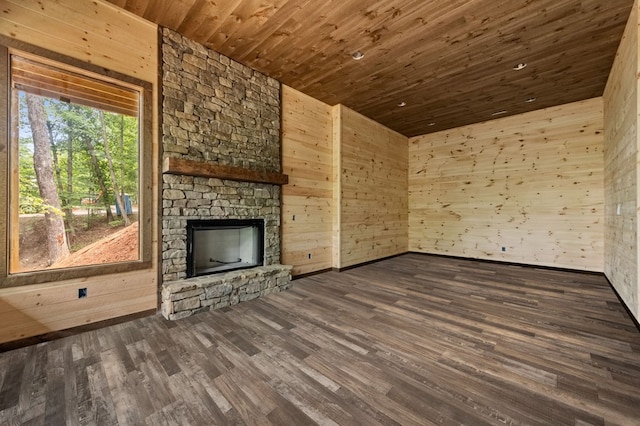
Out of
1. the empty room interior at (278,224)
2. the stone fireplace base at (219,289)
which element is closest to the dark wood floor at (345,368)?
the empty room interior at (278,224)

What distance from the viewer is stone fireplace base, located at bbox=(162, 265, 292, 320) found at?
9.36 feet

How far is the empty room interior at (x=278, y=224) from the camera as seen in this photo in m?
1.73

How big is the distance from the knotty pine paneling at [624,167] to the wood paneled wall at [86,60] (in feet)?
16.7

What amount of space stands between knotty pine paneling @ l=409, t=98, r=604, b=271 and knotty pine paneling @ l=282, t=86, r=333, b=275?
3.29 m

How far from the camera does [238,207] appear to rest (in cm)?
373

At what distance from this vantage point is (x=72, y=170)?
8.63ft

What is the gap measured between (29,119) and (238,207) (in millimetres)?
2186

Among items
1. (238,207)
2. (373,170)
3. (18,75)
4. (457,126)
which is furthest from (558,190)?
(18,75)

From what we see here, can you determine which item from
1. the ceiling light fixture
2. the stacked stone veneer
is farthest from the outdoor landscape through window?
the ceiling light fixture

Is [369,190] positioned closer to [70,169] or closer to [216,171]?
[216,171]

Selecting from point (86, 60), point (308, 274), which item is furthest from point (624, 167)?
point (86, 60)

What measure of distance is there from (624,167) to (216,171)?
5003mm

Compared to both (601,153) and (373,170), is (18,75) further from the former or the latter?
(601,153)

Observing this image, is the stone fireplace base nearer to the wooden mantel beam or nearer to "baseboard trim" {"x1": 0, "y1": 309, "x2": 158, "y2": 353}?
"baseboard trim" {"x1": 0, "y1": 309, "x2": 158, "y2": 353}
